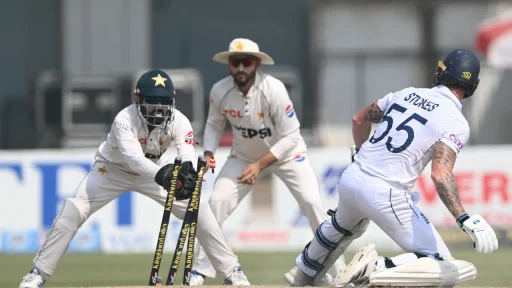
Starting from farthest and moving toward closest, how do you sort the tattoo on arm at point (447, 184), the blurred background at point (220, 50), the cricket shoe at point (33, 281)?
1. the blurred background at point (220, 50)
2. the cricket shoe at point (33, 281)
3. the tattoo on arm at point (447, 184)

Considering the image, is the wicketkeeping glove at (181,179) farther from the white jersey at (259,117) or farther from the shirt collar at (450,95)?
the shirt collar at (450,95)

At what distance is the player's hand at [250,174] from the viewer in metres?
11.0

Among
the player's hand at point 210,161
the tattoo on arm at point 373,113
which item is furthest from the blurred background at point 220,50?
the tattoo on arm at point 373,113

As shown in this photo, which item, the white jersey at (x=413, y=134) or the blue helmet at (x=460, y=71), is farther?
the blue helmet at (x=460, y=71)

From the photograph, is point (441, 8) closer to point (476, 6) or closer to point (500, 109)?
point (476, 6)

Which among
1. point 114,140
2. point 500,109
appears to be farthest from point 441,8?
point 114,140

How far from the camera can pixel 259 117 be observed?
436 inches

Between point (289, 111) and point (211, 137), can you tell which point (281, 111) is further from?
point (211, 137)

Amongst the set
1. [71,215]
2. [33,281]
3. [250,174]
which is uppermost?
[250,174]

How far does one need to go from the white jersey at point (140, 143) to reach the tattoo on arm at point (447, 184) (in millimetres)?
2335

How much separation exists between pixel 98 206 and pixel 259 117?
75.6 inches

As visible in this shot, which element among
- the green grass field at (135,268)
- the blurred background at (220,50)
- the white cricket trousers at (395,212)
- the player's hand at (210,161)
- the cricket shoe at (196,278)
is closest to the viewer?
the white cricket trousers at (395,212)

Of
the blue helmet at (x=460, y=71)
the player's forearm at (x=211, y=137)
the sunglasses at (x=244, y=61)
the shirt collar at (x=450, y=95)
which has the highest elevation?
the blue helmet at (x=460, y=71)

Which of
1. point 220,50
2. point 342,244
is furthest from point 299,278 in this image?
point 220,50
